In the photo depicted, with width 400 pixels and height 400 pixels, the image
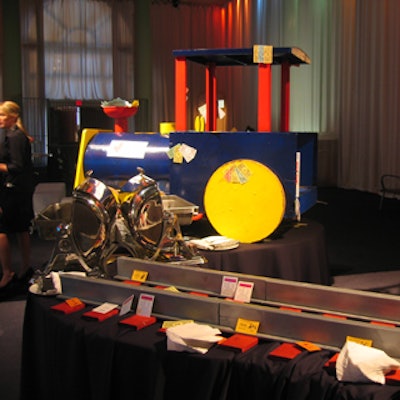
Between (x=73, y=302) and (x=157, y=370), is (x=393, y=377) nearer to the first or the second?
(x=157, y=370)

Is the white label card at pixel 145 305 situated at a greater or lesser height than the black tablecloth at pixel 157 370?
greater

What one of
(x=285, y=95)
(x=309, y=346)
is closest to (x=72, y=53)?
(x=285, y=95)

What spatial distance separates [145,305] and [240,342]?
0.98 ft

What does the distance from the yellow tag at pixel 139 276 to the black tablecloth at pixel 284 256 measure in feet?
1.89

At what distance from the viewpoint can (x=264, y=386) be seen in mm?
1259

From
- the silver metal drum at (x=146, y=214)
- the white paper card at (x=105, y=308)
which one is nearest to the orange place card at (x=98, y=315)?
the white paper card at (x=105, y=308)

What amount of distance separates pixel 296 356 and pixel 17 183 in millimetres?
2793

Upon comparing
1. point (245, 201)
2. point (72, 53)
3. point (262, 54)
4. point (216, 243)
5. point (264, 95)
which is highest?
point (72, 53)

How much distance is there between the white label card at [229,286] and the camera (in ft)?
5.24

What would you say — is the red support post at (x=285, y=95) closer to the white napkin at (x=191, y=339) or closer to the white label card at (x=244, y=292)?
the white label card at (x=244, y=292)

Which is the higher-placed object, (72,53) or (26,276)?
(72,53)

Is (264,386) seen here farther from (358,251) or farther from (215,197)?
(358,251)

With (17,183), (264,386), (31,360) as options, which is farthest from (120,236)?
(17,183)

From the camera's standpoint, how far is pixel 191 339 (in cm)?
132
